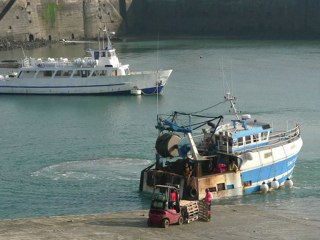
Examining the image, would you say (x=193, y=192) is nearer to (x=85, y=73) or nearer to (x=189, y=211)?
(x=189, y=211)

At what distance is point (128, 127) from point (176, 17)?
5847 cm

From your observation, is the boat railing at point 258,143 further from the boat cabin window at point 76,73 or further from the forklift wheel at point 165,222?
the boat cabin window at point 76,73

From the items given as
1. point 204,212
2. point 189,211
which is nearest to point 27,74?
point 204,212

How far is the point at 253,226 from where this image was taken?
22.6 meters

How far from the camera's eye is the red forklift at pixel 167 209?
845 inches

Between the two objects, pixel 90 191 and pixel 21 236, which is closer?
pixel 21 236

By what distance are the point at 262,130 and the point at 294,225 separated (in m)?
5.19

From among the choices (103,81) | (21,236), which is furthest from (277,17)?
(21,236)

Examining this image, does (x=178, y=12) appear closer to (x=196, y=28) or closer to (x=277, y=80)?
(x=196, y=28)

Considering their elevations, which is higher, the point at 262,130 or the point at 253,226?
the point at 262,130

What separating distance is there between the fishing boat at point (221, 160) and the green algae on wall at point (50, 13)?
60.9 m

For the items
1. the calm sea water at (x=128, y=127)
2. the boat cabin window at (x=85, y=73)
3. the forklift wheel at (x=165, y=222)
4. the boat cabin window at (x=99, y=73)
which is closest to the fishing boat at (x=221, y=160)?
the calm sea water at (x=128, y=127)

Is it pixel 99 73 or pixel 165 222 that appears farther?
pixel 99 73

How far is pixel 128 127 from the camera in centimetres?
4053
